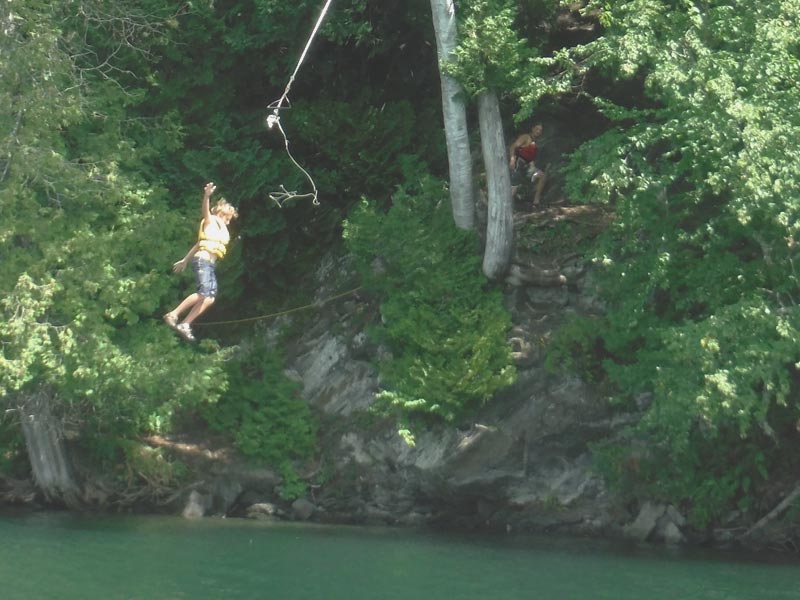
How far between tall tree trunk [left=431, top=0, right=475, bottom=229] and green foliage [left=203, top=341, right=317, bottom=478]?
3.71 m

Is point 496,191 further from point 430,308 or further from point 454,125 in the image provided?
point 430,308

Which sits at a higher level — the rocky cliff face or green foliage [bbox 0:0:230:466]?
green foliage [bbox 0:0:230:466]

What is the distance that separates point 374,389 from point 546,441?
119 inches

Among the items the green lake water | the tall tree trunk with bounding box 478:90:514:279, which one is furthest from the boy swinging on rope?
the tall tree trunk with bounding box 478:90:514:279

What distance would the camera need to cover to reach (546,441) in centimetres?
1741

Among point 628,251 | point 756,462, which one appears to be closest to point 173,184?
point 628,251

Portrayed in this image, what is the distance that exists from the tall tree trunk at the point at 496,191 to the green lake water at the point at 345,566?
3.99 meters

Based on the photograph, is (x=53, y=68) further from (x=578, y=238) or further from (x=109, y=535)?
(x=578, y=238)

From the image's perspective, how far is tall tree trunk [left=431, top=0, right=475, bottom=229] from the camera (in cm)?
1773

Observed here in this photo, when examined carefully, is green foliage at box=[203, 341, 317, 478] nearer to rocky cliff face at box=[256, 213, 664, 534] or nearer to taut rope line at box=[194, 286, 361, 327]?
rocky cliff face at box=[256, 213, 664, 534]

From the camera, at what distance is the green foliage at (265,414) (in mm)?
19172

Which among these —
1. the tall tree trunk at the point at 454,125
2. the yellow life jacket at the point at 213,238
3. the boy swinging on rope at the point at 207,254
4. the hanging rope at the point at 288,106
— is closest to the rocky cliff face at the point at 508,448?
the tall tree trunk at the point at 454,125

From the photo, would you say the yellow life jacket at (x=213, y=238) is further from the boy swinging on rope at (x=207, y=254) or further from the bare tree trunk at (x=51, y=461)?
the bare tree trunk at (x=51, y=461)

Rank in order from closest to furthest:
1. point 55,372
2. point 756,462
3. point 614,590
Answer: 1. point 614,590
2. point 756,462
3. point 55,372
